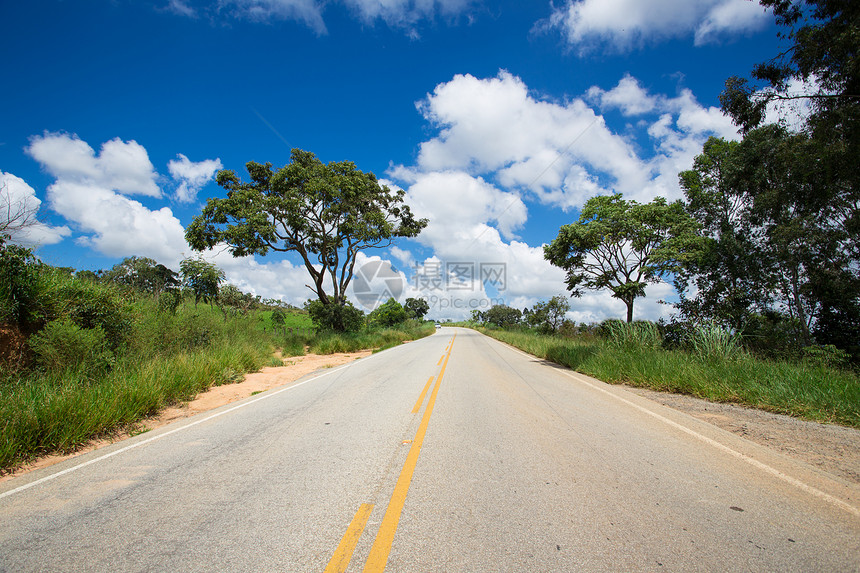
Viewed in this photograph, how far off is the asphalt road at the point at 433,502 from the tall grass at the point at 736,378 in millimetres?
2019

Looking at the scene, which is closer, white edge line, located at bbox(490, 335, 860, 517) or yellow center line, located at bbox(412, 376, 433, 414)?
white edge line, located at bbox(490, 335, 860, 517)

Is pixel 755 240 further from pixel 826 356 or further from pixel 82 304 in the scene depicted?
pixel 82 304

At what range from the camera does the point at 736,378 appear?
707 cm

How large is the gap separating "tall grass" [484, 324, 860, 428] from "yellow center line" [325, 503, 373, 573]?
21.6ft

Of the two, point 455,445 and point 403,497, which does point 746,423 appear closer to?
point 455,445

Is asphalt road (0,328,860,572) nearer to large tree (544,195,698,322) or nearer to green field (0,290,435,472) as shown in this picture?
green field (0,290,435,472)

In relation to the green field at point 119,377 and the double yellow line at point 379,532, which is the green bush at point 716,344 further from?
the green field at point 119,377

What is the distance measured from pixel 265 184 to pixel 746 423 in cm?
2396

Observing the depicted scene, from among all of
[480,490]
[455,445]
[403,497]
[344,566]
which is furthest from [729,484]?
[344,566]

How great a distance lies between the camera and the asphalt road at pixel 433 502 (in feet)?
7.36

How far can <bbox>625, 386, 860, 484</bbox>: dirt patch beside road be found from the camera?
147 inches

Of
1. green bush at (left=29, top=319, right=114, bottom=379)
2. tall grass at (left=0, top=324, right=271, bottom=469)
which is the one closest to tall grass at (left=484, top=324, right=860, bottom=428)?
tall grass at (left=0, top=324, right=271, bottom=469)

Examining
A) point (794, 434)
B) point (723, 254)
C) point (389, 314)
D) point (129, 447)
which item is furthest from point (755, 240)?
point (389, 314)

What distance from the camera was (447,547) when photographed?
231 cm
